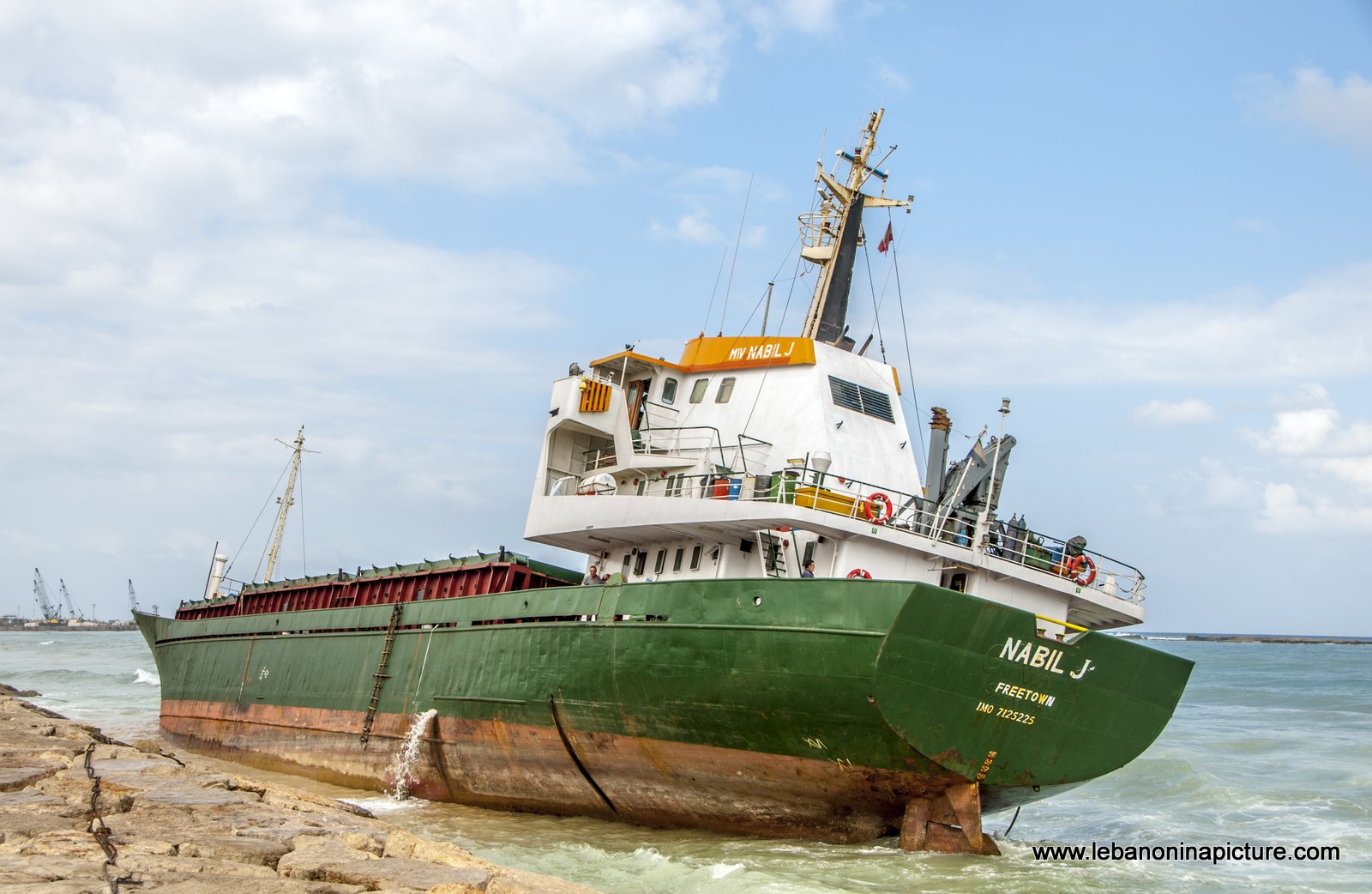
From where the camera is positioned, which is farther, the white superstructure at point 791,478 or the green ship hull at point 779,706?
the white superstructure at point 791,478

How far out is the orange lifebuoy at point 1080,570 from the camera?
48.4ft

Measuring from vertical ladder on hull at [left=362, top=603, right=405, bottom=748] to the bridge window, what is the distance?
8.28 m

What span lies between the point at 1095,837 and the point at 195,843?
13.4m

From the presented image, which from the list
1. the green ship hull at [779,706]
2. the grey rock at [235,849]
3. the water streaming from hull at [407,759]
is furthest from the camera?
the water streaming from hull at [407,759]

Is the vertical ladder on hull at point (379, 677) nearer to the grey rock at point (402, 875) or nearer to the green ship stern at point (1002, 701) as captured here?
the green ship stern at point (1002, 701)

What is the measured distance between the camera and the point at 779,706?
12562mm

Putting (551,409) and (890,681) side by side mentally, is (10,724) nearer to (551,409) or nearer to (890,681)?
(551,409)

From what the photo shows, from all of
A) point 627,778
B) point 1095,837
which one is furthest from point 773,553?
point 1095,837

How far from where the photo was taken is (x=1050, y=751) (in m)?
13.0

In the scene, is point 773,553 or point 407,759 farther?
point 407,759

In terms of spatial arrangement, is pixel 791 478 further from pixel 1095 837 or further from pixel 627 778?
pixel 1095 837

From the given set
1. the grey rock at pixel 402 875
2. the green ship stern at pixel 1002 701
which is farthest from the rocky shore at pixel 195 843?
the green ship stern at pixel 1002 701

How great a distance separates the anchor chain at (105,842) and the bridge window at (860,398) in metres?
10.8

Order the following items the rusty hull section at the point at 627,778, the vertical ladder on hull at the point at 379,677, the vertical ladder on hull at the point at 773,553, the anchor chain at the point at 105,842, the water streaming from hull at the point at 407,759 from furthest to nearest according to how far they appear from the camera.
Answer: the vertical ladder on hull at the point at 379,677 → the water streaming from hull at the point at 407,759 → the vertical ladder on hull at the point at 773,553 → the rusty hull section at the point at 627,778 → the anchor chain at the point at 105,842
